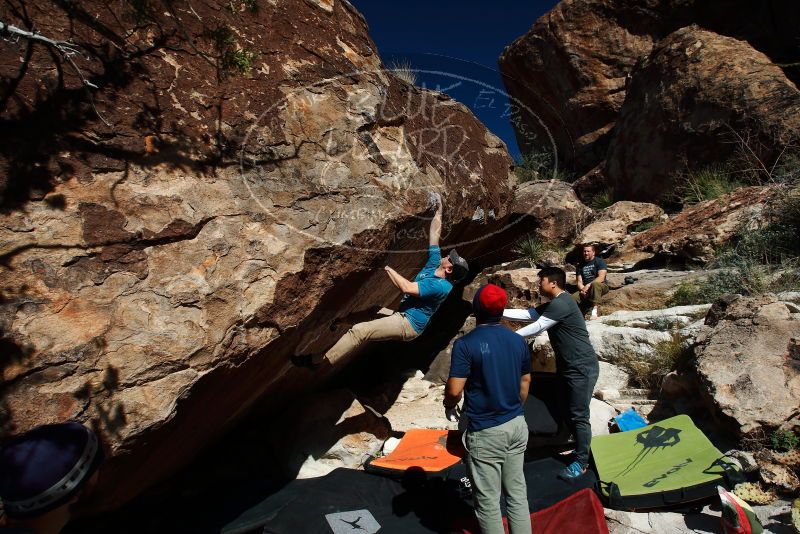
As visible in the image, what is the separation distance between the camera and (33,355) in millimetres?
2203

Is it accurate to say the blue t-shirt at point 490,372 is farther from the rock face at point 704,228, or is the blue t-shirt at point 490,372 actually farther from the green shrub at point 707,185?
the green shrub at point 707,185

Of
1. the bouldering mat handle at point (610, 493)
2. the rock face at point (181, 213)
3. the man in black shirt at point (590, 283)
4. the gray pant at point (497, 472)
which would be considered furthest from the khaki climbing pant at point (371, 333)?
the man in black shirt at point (590, 283)

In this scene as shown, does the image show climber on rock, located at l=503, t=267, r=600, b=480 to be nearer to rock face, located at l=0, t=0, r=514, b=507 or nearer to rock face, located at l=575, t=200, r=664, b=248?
rock face, located at l=0, t=0, r=514, b=507

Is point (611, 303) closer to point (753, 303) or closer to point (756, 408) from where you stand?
point (753, 303)

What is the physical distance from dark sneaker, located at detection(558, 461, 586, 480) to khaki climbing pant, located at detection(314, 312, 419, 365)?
1.44m

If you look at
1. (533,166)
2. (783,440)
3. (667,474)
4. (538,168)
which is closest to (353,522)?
(667,474)

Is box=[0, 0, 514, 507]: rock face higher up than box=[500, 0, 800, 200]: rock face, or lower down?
lower down

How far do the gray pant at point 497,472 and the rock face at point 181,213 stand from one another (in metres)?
1.35

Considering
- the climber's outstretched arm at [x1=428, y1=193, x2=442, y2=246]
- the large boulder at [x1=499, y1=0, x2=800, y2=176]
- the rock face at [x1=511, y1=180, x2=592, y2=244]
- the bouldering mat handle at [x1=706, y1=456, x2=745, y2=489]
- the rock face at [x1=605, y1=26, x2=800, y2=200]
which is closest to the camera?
the bouldering mat handle at [x1=706, y1=456, x2=745, y2=489]

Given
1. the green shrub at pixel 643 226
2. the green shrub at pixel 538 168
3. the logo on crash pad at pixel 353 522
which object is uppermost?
the green shrub at pixel 538 168

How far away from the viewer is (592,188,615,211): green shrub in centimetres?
1158

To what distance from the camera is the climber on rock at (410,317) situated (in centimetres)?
352

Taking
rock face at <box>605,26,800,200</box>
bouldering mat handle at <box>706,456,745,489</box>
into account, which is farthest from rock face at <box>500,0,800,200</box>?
bouldering mat handle at <box>706,456,745,489</box>

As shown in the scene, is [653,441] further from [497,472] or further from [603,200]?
[603,200]
